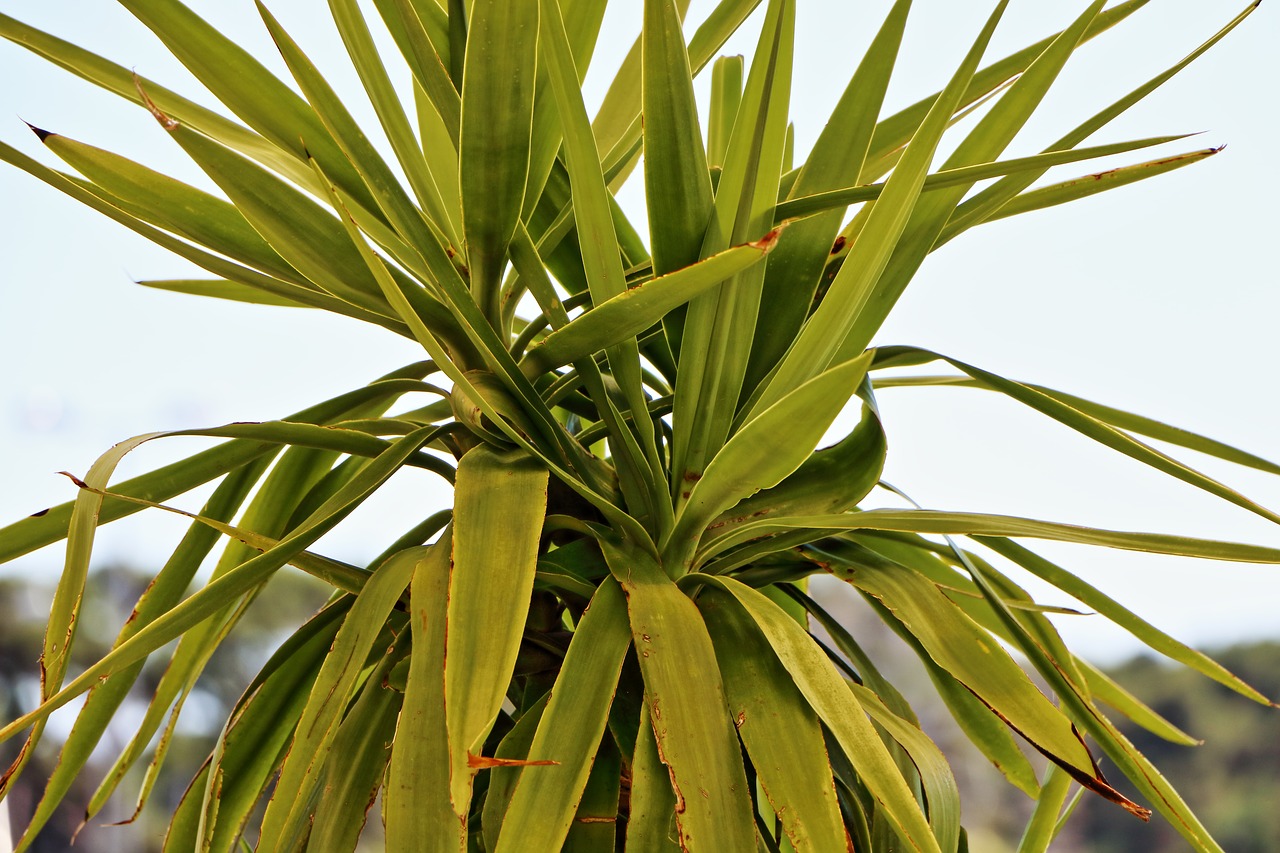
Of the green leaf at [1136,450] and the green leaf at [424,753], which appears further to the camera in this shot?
the green leaf at [1136,450]

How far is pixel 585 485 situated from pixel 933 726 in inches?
265

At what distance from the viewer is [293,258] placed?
45 cm

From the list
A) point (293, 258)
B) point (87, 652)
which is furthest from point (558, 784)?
point (87, 652)

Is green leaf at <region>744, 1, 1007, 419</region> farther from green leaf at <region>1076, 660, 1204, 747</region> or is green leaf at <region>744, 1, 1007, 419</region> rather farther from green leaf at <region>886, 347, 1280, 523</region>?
green leaf at <region>1076, 660, 1204, 747</region>

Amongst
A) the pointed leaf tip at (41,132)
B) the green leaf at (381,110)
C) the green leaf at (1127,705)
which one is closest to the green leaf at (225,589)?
the green leaf at (381,110)

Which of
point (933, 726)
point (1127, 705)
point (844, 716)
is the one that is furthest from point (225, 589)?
point (933, 726)

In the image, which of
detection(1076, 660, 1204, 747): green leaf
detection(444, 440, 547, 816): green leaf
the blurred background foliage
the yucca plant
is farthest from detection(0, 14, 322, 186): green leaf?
the blurred background foliage

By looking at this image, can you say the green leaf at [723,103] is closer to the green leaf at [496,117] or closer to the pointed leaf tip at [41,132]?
the green leaf at [496,117]

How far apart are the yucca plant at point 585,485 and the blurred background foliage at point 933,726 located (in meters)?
4.82

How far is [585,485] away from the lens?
1.55 feet

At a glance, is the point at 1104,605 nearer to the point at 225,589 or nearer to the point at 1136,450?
the point at 1136,450

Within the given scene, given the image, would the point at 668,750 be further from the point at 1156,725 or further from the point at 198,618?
the point at 1156,725

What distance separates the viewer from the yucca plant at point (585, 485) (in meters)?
0.36

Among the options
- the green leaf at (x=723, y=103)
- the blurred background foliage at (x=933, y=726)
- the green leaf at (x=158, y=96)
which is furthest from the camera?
the blurred background foliage at (x=933, y=726)
